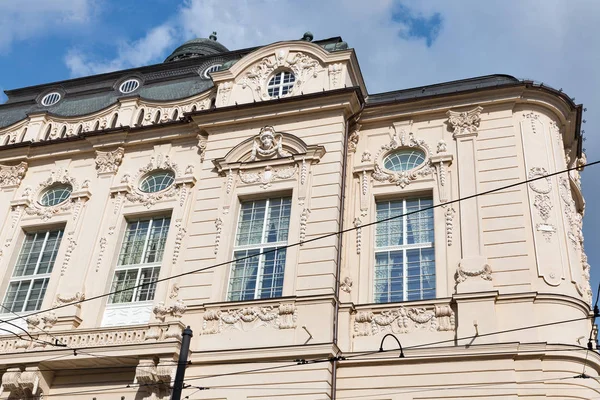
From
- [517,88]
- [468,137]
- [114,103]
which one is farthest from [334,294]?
[114,103]

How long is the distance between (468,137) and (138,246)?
11.8m

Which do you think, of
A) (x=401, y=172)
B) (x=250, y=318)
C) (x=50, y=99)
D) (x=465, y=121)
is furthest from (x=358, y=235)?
(x=50, y=99)

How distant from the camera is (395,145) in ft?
75.4

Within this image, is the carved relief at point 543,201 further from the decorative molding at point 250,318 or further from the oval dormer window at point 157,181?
the oval dormer window at point 157,181

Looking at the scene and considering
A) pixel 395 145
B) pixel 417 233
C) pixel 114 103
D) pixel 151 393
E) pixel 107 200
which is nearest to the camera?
pixel 151 393

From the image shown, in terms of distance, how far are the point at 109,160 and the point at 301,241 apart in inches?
371

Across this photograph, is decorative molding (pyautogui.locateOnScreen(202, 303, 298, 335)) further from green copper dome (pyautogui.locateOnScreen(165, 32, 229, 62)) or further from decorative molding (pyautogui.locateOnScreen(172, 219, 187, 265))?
green copper dome (pyautogui.locateOnScreen(165, 32, 229, 62))

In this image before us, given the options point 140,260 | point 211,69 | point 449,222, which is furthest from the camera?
point 211,69

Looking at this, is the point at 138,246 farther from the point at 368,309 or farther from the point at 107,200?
the point at 368,309

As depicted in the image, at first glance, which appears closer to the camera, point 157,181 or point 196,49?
point 157,181

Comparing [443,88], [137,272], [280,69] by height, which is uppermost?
[280,69]

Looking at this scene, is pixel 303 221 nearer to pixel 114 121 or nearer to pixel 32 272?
pixel 32 272

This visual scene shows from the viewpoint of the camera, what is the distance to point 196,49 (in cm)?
3681

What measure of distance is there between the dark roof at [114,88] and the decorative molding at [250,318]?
34.1 ft
